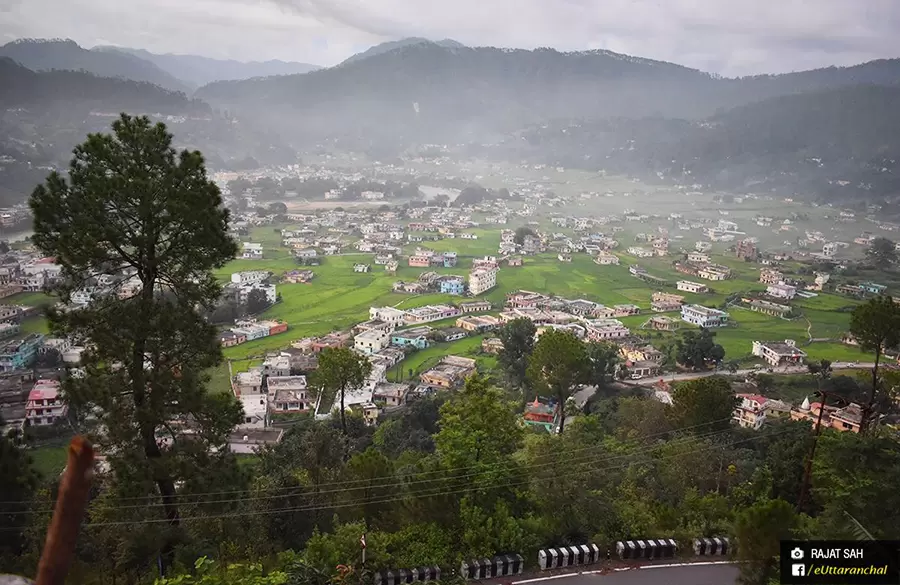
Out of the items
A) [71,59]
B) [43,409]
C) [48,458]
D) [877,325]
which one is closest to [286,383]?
[43,409]

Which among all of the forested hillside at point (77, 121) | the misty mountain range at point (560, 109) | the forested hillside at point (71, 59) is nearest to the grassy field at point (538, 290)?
the forested hillside at point (77, 121)

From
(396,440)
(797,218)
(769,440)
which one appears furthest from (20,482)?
(797,218)

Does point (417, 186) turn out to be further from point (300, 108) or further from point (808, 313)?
point (300, 108)

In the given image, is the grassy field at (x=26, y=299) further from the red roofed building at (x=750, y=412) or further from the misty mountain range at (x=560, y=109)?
the misty mountain range at (x=560, y=109)

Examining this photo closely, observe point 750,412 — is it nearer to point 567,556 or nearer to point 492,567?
point 567,556

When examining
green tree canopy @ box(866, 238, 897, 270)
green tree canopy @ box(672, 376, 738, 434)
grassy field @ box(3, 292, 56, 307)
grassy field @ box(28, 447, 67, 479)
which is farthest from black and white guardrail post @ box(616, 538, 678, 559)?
green tree canopy @ box(866, 238, 897, 270)
